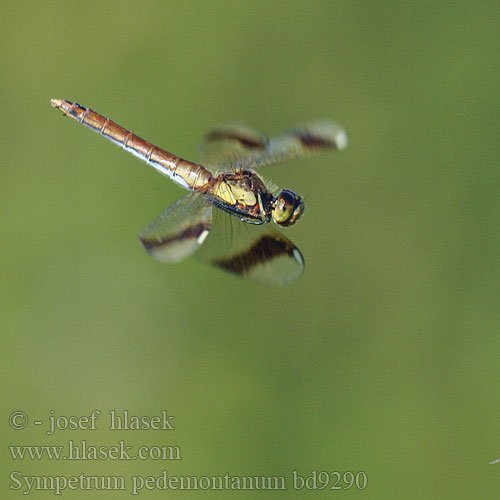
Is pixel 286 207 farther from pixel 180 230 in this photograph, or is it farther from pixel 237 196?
pixel 180 230

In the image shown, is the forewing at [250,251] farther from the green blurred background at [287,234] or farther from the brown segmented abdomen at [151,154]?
the green blurred background at [287,234]

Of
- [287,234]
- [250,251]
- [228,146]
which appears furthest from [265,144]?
[287,234]

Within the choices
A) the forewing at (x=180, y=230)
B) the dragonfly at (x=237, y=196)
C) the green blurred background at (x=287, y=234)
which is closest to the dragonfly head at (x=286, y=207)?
the dragonfly at (x=237, y=196)

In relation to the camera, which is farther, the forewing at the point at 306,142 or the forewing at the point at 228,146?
the forewing at the point at 228,146
